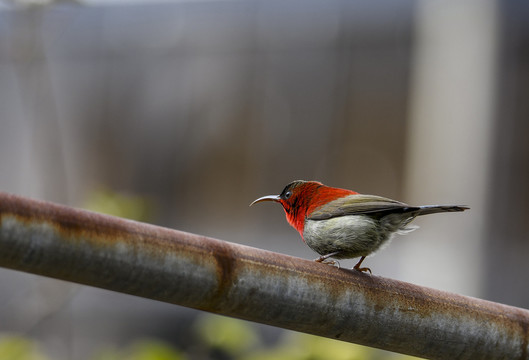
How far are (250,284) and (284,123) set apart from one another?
6.37 m

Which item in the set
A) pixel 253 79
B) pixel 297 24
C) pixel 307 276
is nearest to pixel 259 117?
pixel 253 79

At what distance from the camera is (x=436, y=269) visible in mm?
7371

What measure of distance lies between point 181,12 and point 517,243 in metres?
4.07

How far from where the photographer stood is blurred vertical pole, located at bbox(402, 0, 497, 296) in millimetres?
7719

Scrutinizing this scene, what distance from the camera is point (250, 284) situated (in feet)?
5.56

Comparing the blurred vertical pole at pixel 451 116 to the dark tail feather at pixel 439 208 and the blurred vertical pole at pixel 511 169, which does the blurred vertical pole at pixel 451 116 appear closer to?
the blurred vertical pole at pixel 511 169

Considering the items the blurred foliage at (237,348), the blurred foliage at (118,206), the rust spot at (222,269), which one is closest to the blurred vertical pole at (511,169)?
the blurred foliage at (237,348)

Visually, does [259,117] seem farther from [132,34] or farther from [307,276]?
[307,276]

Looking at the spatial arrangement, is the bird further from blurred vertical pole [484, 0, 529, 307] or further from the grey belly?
blurred vertical pole [484, 0, 529, 307]

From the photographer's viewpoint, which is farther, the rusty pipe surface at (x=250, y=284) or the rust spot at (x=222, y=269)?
the rust spot at (x=222, y=269)

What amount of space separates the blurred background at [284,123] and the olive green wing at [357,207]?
4133 mm

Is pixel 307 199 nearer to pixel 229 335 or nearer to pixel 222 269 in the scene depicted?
pixel 229 335

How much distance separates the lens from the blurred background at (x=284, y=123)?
7664 mm

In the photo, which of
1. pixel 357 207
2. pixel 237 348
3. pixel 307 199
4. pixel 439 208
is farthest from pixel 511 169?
pixel 439 208
